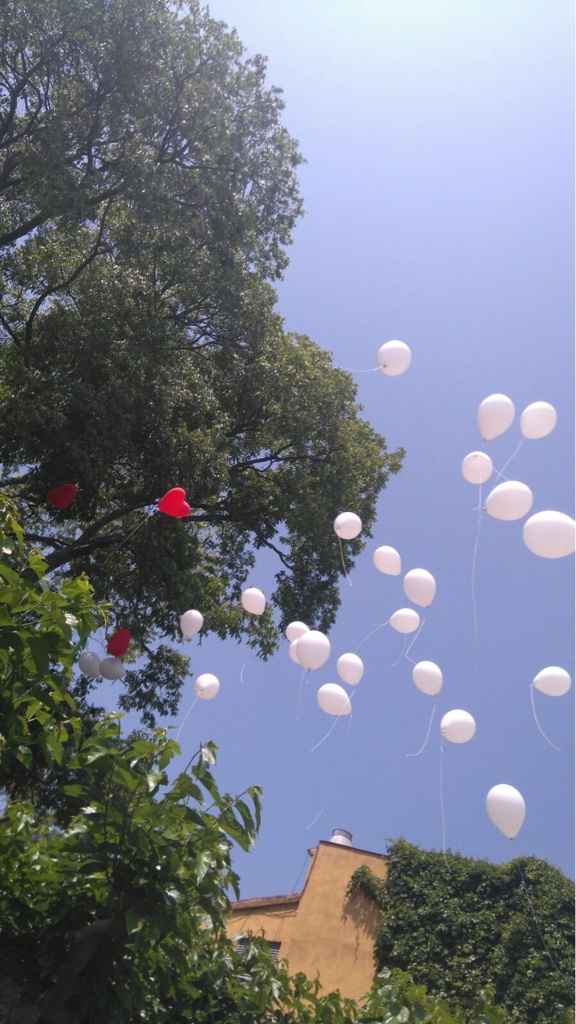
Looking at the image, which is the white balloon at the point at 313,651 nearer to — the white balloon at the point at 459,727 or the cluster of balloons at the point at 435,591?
the cluster of balloons at the point at 435,591

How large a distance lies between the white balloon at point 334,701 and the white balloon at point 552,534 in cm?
180

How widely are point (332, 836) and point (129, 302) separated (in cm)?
725

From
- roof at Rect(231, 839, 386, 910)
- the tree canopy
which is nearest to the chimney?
roof at Rect(231, 839, 386, 910)

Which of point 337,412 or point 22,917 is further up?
point 337,412

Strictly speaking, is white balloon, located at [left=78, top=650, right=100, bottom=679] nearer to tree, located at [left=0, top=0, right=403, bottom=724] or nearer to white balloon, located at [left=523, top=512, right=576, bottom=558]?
tree, located at [left=0, top=0, right=403, bottom=724]

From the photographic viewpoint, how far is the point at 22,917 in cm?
264

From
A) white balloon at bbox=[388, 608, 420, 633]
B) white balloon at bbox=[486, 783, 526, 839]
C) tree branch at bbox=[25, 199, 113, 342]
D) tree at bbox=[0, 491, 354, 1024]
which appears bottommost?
tree at bbox=[0, 491, 354, 1024]

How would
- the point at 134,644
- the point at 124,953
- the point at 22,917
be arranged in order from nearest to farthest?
the point at 124,953, the point at 22,917, the point at 134,644

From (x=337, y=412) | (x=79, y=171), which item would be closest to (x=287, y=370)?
(x=337, y=412)

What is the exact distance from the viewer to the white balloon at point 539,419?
5.63 m

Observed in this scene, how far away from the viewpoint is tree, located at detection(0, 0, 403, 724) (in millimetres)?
7926

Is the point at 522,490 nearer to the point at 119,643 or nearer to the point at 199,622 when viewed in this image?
the point at 199,622

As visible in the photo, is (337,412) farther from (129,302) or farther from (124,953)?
(124,953)

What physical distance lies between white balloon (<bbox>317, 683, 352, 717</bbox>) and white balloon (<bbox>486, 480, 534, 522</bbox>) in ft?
5.64
